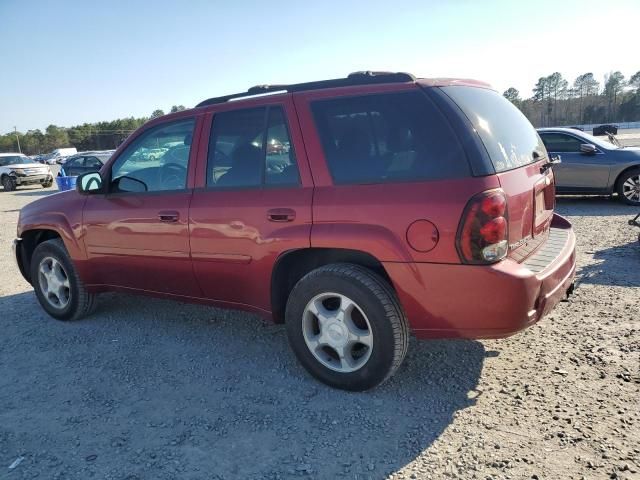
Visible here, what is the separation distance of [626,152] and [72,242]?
Result: 9662mm

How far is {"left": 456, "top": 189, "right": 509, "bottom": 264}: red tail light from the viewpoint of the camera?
2.60 metres

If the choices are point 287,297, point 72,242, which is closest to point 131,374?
point 287,297

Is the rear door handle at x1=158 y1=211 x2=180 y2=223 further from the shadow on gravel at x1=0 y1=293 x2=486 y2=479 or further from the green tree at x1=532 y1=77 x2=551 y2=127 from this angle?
the green tree at x1=532 y1=77 x2=551 y2=127

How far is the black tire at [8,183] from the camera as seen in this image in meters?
22.7

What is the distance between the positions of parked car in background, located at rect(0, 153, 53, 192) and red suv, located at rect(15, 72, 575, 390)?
22.4m

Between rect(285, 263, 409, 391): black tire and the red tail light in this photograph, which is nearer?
the red tail light

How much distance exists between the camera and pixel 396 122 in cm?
294

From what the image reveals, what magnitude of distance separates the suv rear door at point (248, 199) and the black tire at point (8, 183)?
23389 millimetres

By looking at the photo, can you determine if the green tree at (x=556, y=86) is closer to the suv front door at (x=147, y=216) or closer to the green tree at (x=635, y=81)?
the green tree at (x=635, y=81)

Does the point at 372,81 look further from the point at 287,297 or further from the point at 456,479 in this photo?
the point at 456,479

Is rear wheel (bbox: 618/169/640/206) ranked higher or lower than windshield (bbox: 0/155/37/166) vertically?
lower

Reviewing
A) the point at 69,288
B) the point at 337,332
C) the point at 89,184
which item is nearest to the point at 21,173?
the point at 69,288

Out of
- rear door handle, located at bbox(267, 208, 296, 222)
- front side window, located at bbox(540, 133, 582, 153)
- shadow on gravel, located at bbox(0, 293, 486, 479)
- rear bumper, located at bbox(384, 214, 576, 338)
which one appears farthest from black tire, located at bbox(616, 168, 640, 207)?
rear door handle, located at bbox(267, 208, 296, 222)

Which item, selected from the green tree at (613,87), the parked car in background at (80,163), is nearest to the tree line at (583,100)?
the green tree at (613,87)
